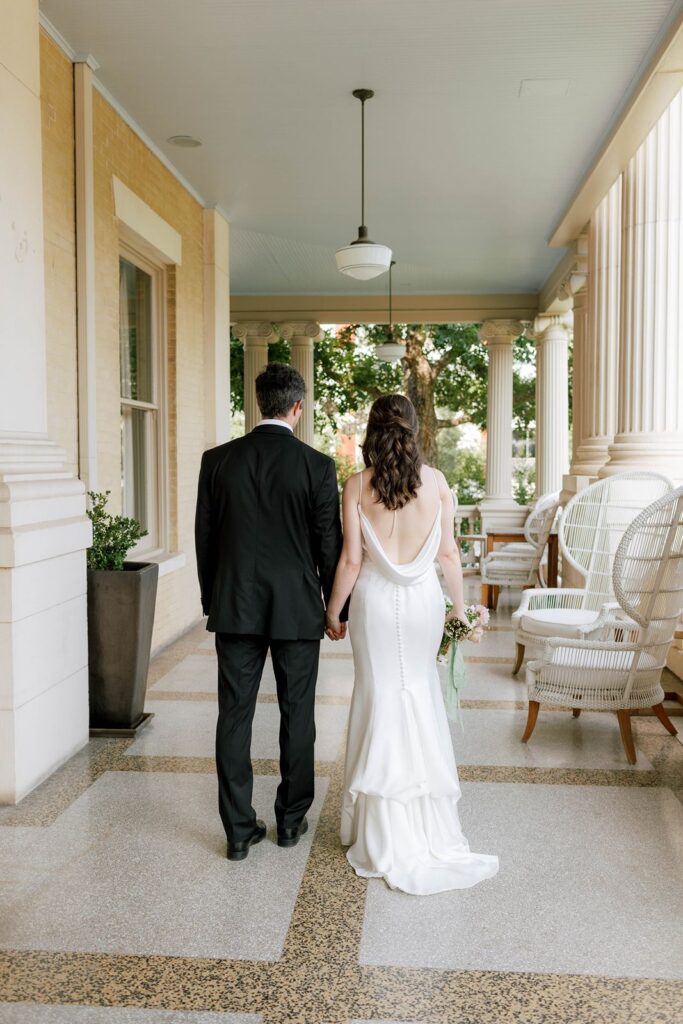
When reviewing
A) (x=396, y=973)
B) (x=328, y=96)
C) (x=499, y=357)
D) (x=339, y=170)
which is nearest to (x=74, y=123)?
(x=328, y=96)

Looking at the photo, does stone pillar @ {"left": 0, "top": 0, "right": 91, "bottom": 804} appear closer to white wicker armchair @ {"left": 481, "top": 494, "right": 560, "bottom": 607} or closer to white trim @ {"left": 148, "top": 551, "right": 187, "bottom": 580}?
white trim @ {"left": 148, "top": 551, "right": 187, "bottom": 580}

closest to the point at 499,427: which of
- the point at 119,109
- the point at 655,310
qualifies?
the point at 655,310

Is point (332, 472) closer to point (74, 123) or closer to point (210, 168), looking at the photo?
point (74, 123)

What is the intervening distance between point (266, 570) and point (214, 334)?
19.6 ft

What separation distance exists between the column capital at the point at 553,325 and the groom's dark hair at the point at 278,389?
11212mm

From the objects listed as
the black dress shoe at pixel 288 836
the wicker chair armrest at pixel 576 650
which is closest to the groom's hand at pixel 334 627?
the black dress shoe at pixel 288 836

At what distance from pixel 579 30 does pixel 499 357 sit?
9465 millimetres

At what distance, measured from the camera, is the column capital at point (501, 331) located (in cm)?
1445

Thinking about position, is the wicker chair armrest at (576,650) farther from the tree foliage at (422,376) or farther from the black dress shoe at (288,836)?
the tree foliage at (422,376)

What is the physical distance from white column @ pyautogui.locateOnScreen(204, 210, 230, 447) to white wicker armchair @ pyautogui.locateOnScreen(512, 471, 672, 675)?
3702mm

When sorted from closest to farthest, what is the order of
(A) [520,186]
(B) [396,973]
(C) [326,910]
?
(B) [396,973] < (C) [326,910] < (A) [520,186]

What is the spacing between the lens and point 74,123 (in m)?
5.63

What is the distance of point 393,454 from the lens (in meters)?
3.20

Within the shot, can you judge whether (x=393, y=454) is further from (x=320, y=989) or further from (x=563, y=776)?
(x=563, y=776)
